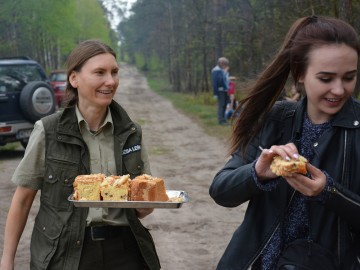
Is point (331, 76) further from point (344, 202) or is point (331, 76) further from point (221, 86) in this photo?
point (221, 86)

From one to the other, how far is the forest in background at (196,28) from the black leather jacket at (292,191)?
7753 millimetres

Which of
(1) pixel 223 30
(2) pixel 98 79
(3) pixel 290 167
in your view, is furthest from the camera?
(1) pixel 223 30

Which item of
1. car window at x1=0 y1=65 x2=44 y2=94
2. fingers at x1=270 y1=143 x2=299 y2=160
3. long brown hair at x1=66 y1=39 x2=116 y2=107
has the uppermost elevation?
long brown hair at x1=66 y1=39 x2=116 y2=107

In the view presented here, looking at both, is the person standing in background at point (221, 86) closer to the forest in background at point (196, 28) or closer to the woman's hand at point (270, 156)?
the forest in background at point (196, 28)

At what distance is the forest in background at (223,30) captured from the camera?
1273cm

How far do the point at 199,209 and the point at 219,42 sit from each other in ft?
68.2

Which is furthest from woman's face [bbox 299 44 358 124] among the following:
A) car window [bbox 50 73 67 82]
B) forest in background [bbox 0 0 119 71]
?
forest in background [bbox 0 0 119 71]

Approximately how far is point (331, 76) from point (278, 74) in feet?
1.00

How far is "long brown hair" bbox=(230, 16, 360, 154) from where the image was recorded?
90.0 inches

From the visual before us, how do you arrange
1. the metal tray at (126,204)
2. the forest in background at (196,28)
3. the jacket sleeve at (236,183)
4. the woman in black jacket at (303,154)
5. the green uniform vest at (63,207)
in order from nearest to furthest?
the woman in black jacket at (303,154), the jacket sleeve at (236,183), the metal tray at (126,204), the green uniform vest at (63,207), the forest in background at (196,28)

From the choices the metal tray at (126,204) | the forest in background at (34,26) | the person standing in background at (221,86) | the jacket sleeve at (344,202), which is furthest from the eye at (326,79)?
the forest in background at (34,26)

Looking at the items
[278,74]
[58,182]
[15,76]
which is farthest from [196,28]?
[278,74]

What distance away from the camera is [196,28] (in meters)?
36.7

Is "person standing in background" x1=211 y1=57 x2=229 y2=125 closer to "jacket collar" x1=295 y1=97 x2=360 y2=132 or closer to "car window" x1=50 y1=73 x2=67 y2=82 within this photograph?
"car window" x1=50 y1=73 x2=67 y2=82
